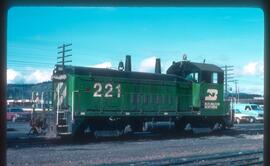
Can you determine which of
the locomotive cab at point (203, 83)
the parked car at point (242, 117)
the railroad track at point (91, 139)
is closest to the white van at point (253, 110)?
the parked car at point (242, 117)

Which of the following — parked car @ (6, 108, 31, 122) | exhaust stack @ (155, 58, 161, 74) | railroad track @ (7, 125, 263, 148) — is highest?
exhaust stack @ (155, 58, 161, 74)

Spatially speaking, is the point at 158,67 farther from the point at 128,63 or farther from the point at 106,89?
the point at 106,89

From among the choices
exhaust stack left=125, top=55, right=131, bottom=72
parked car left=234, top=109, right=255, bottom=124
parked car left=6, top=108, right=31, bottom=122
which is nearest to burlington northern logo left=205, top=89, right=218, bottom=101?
exhaust stack left=125, top=55, right=131, bottom=72

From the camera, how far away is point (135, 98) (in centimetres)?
1655

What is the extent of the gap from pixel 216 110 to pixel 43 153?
9730mm

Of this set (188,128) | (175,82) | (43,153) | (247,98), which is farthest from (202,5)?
(247,98)

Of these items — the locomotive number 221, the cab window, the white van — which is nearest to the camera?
the locomotive number 221

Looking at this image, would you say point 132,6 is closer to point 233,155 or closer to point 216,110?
point 233,155

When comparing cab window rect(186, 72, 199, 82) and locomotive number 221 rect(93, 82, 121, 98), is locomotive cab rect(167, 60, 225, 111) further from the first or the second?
locomotive number 221 rect(93, 82, 121, 98)

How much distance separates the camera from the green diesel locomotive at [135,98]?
1518cm

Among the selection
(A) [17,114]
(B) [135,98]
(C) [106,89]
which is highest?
(C) [106,89]

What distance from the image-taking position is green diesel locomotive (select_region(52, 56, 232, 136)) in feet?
49.8

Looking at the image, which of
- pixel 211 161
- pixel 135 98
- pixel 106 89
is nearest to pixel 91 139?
pixel 106 89

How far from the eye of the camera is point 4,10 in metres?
3.13
